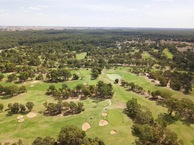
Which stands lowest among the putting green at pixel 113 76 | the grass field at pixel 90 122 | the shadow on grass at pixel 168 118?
the putting green at pixel 113 76

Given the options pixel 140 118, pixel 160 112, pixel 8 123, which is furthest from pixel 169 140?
pixel 8 123

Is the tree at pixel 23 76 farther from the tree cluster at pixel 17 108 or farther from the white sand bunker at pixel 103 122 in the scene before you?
the white sand bunker at pixel 103 122

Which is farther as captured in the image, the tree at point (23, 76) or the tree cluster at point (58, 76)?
the tree cluster at point (58, 76)

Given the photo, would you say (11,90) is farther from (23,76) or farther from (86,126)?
(86,126)

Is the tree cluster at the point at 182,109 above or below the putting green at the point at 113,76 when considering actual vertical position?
above

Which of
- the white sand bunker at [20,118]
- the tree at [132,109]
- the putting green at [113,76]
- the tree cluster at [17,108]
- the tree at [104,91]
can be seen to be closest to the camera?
the white sand bunker at [20,118]

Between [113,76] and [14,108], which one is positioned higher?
[14,108]

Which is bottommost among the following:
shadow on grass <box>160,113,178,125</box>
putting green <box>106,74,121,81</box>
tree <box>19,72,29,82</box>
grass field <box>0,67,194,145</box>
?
putting green <box>106,74,121,81</box>

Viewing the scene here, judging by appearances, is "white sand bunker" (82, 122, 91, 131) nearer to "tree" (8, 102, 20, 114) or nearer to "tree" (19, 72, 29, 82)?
"tree" (8, 102, 20, 114)

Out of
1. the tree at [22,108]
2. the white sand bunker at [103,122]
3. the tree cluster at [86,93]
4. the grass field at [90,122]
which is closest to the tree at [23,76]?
the grass field at [90,122]

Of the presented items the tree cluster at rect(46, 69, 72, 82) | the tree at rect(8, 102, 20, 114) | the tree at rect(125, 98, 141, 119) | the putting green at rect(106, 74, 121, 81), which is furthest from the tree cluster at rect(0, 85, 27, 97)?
the putting green at rect(106, 74, 121, 81)

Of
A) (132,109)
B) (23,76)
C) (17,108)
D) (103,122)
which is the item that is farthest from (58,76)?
(132,109)
